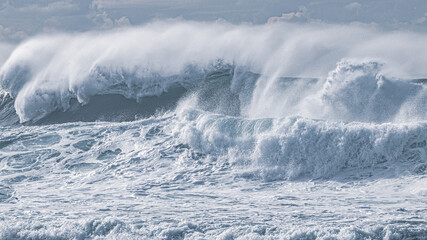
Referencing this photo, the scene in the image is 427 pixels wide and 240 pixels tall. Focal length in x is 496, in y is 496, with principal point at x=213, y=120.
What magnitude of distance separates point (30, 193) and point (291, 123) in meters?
6.19

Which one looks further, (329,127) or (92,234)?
(329,127)

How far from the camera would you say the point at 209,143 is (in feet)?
41.5

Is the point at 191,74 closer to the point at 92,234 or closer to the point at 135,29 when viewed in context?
the point at 135,29

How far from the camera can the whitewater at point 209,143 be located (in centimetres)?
888

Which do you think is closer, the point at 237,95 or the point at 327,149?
the point at 327,149

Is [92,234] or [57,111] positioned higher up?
[57,111]

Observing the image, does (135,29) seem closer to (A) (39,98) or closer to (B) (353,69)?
(A) (39,98)

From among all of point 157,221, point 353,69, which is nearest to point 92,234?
point 157,221

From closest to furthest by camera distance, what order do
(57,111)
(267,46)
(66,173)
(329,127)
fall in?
(329,127)
(66,173)
(57,111)
(267,46)

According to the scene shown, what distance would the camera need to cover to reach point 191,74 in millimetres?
18016

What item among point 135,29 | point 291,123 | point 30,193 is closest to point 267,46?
point 135,29

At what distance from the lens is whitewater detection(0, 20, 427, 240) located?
8883 mm

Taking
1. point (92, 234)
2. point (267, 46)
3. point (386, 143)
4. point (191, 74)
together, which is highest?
point (267, 46)

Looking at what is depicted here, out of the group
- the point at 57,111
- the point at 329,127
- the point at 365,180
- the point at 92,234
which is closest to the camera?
the point at 92,234
